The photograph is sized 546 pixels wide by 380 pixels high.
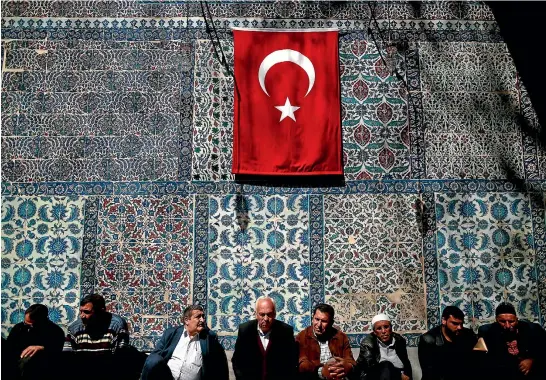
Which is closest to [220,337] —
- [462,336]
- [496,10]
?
[462,336]

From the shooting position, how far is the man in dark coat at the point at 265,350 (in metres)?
7.14

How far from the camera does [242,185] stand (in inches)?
352

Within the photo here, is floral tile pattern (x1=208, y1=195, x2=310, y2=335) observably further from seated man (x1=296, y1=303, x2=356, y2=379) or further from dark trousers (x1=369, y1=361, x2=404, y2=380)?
dark trousers (x1=369, y1=361, x2=404, y2=380)

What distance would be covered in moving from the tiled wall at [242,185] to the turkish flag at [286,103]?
0.48 ft

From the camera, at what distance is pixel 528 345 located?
7.47m

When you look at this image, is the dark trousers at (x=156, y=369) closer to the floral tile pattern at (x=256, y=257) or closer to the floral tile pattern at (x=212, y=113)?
the floral tile pattern at (x=256, y=257)

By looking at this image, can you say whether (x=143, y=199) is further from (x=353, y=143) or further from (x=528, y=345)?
(x=528, y=345)

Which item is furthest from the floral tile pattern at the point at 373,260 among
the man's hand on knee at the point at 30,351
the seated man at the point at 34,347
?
the man's hand on knee at the point at 30,351

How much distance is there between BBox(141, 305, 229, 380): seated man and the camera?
7.02m

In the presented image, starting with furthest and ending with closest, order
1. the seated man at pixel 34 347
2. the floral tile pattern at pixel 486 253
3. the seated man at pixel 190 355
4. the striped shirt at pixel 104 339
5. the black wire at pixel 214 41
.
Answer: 1. the black wire at pixel 214 41
2. the floral tile pattern at pixel 486 253
3. the striped shirt at pixel 104 339
4. the seated man at pixel 34 347
5. the seated man at pixel 190 355

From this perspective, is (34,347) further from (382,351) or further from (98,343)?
(382,351)

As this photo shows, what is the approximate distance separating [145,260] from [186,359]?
1.79 m

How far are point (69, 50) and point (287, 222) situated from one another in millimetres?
3259

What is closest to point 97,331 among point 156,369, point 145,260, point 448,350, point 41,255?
point 156,369
